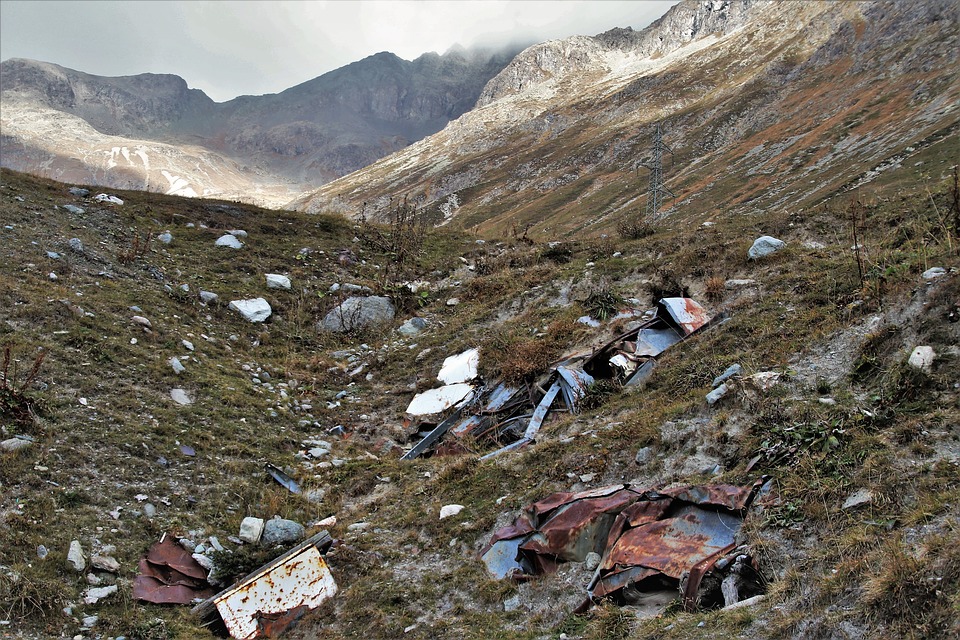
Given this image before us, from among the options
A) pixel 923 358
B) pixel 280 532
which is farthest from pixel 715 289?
pixel 280 532

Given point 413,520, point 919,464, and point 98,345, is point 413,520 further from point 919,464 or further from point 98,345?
point 98,345

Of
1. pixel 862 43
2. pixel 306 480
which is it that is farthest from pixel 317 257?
pixel 862 43

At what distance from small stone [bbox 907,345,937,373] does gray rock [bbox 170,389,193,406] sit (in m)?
7.68

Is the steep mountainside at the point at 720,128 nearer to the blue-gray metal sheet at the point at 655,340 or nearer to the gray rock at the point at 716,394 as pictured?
the blue-gray metal sheet at the point at 655,340

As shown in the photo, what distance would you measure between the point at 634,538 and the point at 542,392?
3.67 m

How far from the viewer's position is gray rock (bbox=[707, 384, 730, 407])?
18.3ft

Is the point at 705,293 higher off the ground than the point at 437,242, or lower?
lower

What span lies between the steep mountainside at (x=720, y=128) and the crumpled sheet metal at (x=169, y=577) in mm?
29065

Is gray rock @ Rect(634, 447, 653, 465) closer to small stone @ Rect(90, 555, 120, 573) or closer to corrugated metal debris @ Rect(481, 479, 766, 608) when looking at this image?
corrugated metal debris @ Rect(481, 479, 766, 608)

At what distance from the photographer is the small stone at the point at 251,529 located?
5.55 m

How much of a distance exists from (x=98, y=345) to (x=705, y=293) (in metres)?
8.47

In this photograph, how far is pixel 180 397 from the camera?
7348 mm

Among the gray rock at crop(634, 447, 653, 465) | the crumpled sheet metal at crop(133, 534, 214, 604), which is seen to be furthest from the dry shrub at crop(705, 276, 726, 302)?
the crumpled sheet metal at crop(133, 534, 214, 604)

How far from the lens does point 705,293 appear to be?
8.81m
